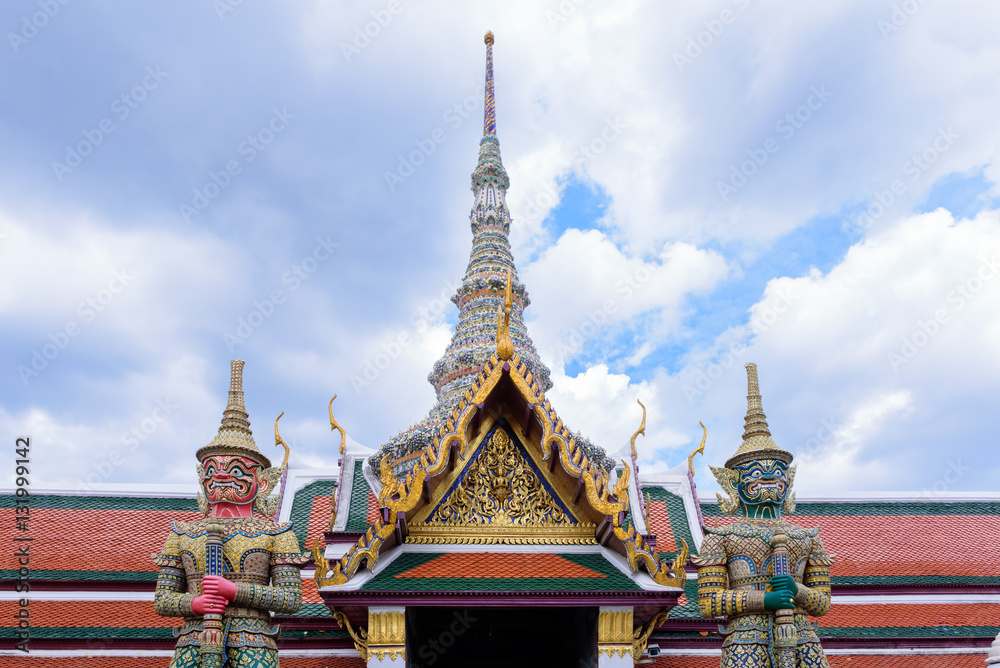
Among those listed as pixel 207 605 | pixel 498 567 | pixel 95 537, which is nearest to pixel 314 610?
pixel 498 567

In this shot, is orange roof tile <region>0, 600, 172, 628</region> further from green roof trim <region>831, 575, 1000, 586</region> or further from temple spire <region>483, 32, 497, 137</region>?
temple spire <region>483, 32, 497, 137</region>

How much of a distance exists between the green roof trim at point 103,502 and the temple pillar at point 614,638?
23.2 ft

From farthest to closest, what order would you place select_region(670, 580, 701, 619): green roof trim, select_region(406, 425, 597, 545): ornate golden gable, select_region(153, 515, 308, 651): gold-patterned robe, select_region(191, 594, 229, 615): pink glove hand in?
1. select_region(670, 580, 701, 619): green roof trim
2. select_region(406, 425, 597, 545): ornate golden gable
3. select_region(153, 515, 308, 651): gold-patterned robe
4. select_region(191, 594, 229, 615): pink glove hand

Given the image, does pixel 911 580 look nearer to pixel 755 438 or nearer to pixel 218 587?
pixel 755 438

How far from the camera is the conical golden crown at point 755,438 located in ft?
26.1

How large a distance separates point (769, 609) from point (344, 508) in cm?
666

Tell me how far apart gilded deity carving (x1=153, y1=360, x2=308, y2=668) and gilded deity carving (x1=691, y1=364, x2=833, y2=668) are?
384 cm

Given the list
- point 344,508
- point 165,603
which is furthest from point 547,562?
point 344,508

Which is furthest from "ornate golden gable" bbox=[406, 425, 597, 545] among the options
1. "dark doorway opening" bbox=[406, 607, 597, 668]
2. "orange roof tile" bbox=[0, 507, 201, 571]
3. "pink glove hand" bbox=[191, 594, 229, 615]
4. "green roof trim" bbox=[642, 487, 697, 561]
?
"orange roof tile" bbox=[0, 507, 201, 571]

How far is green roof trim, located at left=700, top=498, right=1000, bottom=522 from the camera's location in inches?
525

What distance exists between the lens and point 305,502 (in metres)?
12.7

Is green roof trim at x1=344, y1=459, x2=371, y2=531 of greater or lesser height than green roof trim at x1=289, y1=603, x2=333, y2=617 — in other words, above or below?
above

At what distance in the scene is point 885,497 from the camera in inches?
544

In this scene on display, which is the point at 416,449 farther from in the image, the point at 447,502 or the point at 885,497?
the point at 885,497
